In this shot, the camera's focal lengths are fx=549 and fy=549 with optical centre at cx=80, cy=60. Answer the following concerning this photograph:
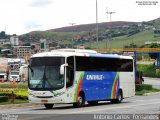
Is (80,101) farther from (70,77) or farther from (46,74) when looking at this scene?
(46,74)

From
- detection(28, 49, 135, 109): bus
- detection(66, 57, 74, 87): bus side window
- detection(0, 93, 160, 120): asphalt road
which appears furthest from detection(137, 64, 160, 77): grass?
detection(66, 57, 74, 87): bus side window

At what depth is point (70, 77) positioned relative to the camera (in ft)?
100

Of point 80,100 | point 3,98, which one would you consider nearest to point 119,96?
point 80,100

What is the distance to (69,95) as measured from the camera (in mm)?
30297

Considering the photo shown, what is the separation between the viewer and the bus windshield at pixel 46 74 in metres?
30.0

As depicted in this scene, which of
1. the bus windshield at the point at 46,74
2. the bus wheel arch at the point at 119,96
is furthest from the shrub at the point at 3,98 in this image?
the bus wheel arch at the point at 119,96

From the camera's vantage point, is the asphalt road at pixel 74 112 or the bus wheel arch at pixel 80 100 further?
the bus wheel arch at pixel 80 100

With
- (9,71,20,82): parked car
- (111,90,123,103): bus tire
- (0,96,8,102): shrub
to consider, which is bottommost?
(9,71,20,82): parked car

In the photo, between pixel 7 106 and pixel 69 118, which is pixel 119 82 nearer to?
pixel 7 106

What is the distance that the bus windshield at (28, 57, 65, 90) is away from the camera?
3002cm

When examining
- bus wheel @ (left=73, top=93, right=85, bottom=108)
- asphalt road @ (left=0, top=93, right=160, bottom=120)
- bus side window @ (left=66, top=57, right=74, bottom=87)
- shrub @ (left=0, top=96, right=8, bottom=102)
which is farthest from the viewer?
shrub @ (left=0, top=96, right=8, bottom=102)

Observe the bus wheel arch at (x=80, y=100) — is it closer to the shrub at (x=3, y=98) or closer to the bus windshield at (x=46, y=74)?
the bus windshield at (x=46, y=74)

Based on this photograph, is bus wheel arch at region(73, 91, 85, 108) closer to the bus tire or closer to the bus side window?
the bus side window

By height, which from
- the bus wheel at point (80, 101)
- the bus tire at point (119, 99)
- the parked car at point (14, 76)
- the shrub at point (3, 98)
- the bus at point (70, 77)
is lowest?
the parked car at point (14, 76)
